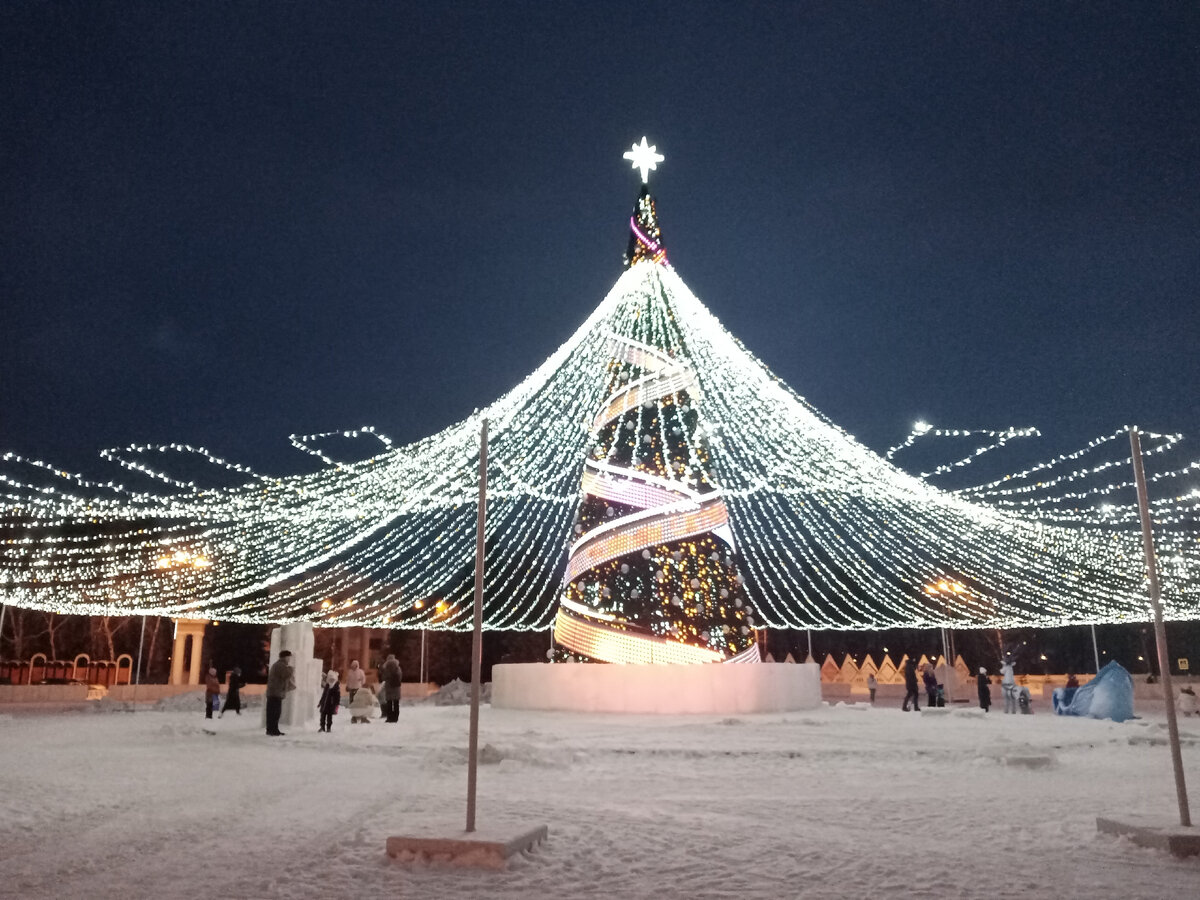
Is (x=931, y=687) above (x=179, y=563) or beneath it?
beneath

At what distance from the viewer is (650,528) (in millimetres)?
16312

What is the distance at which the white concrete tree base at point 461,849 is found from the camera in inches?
190

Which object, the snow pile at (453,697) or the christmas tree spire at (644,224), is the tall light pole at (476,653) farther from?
the snow pile at (453,697)

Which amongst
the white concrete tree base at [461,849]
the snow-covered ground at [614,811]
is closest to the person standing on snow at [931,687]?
the snow-covered ground at [614,811]

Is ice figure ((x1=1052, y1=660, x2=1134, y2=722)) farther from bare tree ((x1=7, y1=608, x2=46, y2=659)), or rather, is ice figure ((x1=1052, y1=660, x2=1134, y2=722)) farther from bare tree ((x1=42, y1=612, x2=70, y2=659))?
bare tree ((x1=42, y1=612, x2=70, y2=659))

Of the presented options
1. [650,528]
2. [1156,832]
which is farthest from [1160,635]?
[650,528]

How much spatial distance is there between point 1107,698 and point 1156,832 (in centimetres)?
1364

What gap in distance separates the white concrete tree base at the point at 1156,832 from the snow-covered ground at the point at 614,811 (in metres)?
0.10

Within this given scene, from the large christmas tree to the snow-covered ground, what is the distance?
369cm

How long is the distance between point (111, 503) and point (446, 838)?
1139cm

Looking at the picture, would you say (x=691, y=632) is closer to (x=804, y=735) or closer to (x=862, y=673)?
(x=804, y=735)

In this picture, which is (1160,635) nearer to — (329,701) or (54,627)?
(329,701)

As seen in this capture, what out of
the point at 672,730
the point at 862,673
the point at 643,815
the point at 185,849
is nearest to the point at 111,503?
the point at 672,730

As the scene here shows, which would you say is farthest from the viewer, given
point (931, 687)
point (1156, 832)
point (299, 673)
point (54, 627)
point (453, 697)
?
point (54, 627)
